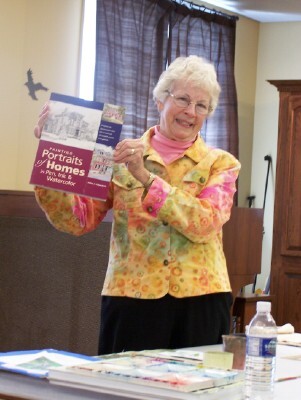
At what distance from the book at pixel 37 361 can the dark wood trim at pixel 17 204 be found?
1748 millimetres

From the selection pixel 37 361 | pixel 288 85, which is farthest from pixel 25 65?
pixel 37 361

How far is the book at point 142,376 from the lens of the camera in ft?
5.41

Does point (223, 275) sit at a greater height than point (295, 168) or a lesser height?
lesser

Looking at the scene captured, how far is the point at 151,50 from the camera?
21.3ft

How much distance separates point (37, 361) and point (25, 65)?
3948 mm

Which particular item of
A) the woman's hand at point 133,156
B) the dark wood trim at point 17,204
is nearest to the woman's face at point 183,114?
the woman's hand at point 133,156

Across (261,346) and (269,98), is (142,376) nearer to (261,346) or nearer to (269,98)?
(261,346)

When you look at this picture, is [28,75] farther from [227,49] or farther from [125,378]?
[125,378]

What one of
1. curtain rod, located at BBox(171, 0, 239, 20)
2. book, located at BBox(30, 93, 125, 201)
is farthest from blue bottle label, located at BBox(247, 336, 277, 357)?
curtain rod, located at BBox(171, 0, 239, 20)

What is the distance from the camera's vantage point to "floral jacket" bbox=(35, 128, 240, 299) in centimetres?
230

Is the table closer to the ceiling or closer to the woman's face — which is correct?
the woman's face

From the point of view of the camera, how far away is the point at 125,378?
167 cm

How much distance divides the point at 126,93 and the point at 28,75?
856mm

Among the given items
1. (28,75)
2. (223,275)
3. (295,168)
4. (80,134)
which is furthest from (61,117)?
(295,168)
